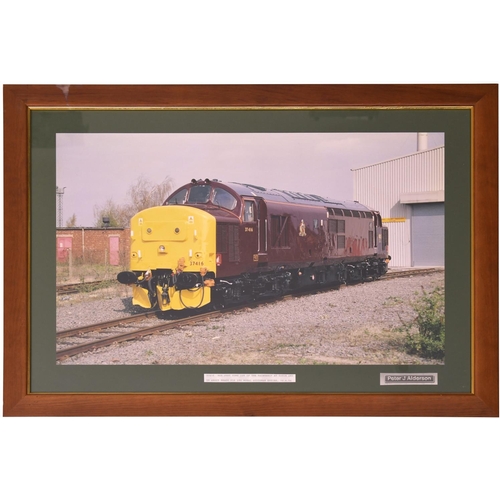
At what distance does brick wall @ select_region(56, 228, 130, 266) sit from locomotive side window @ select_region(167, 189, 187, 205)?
0.69m

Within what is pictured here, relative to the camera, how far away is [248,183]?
8664 millimetres

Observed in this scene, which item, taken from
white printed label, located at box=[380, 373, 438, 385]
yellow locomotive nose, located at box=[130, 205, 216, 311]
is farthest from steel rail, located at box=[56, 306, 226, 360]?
white printed label, located at box=[380, 373, 438, 385]

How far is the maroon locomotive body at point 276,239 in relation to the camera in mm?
9227

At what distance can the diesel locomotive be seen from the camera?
29.6 ft

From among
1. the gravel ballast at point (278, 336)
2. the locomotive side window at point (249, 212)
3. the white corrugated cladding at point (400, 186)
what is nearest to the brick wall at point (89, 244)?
the gravel ballast at point (278, 336)

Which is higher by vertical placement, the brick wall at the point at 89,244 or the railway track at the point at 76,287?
the brick wall at the point at 89,244

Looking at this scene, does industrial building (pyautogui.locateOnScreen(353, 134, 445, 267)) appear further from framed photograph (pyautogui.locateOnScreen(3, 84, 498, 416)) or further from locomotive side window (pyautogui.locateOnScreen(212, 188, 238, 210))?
locomotive side window (pyautogui.locateOnScreen(212, 188, 238, 210))

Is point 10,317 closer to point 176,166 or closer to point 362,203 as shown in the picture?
point 176,166

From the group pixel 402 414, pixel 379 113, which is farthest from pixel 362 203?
pixel 402 414

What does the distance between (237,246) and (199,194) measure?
3.20ft

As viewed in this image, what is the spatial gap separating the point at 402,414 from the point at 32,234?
5094mm

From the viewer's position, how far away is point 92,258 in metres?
8.41

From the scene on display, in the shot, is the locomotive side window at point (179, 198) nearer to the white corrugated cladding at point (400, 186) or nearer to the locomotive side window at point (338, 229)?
the white corrugated cladding at point (400, 186)

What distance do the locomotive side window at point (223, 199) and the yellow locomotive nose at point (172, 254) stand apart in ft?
0.87
